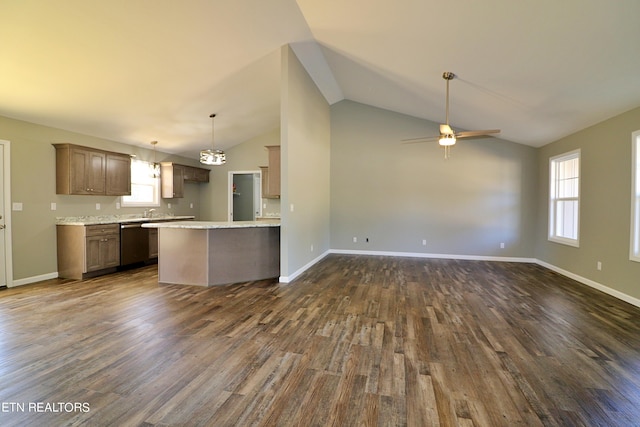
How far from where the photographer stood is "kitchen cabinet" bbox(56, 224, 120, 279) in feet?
16.2

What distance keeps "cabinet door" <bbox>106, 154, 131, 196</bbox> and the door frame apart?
1.35 meters

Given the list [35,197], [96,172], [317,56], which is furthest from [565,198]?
[35,197]

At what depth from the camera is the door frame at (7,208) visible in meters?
4.38

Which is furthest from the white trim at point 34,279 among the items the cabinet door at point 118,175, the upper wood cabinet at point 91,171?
the cabinet door at point 118,175

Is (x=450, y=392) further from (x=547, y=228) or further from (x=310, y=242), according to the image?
(x=547, y=228)

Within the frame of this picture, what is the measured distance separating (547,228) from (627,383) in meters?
4.71

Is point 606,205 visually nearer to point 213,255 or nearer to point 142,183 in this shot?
point 213,255

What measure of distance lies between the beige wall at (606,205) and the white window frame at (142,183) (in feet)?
28.4

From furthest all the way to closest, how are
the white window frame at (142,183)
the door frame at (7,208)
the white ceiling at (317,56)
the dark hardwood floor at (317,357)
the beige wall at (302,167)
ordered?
the white window frame at (142,183)
the beige wall at (302,167)
the door frame at (7,208)
the white ceiling at (317,56)
the dark hardwood floor at (317,357)

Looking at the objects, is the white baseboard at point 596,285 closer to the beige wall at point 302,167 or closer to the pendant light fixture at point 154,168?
the beige wall at point 302,167

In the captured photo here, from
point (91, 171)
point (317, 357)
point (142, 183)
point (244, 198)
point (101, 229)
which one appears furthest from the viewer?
point (244, 198)

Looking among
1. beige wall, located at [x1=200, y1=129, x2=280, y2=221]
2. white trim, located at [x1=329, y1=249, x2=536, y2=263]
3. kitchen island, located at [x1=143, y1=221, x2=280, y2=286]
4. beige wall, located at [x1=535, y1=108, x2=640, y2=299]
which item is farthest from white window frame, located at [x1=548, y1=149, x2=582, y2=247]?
beige wall, located at [x1=200, y1=129, x2=280, y2=221]

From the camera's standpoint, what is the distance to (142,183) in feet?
22.4

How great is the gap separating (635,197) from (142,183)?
8829 millimetres
